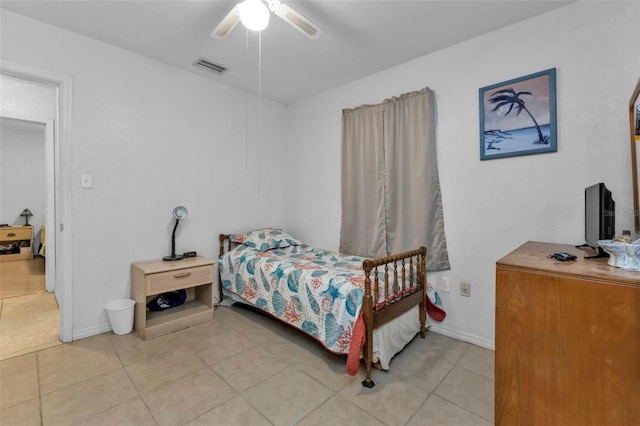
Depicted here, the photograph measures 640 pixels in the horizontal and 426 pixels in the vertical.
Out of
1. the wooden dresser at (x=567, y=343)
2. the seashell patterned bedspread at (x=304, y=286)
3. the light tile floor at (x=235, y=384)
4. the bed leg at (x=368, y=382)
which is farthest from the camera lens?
the seashell patterned bedspread at (x=304, y=286)

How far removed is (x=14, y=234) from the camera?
4910mm

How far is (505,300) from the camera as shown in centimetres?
122

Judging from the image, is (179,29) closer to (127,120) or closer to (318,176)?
(127,120)

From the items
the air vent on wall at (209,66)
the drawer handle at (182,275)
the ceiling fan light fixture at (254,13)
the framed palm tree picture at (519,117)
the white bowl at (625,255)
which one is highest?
the air vent on wall at (209,66)

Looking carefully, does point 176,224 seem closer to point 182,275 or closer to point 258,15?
point 182,275

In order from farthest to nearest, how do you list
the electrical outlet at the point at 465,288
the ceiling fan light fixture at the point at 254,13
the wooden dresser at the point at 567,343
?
the electrical outlet at the point at 465,288
the ceiling fan light fixture at the point at 254,13
the wooden dresser at the point at 567,343

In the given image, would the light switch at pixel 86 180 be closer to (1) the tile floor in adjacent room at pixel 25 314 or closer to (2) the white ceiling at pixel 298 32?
(2) the white ceiling at pixel 298 32

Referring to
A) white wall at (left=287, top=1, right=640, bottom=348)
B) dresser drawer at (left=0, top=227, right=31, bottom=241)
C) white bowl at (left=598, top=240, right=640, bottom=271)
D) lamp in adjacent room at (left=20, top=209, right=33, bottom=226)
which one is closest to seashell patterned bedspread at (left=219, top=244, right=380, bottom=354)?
white wall at (left=287, top=1, right=640, bottom=348)

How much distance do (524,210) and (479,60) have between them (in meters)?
1.24

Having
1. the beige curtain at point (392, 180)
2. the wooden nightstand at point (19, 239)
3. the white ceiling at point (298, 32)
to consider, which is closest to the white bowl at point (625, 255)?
the beige curtain at point (392, 180)

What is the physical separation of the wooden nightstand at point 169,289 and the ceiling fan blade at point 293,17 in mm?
→ 2096

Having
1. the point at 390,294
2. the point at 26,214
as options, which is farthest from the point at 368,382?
the point at 26,214

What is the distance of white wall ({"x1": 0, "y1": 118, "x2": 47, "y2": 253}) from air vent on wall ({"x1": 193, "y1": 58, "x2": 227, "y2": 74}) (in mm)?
4182

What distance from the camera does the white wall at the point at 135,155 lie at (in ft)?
7.61
